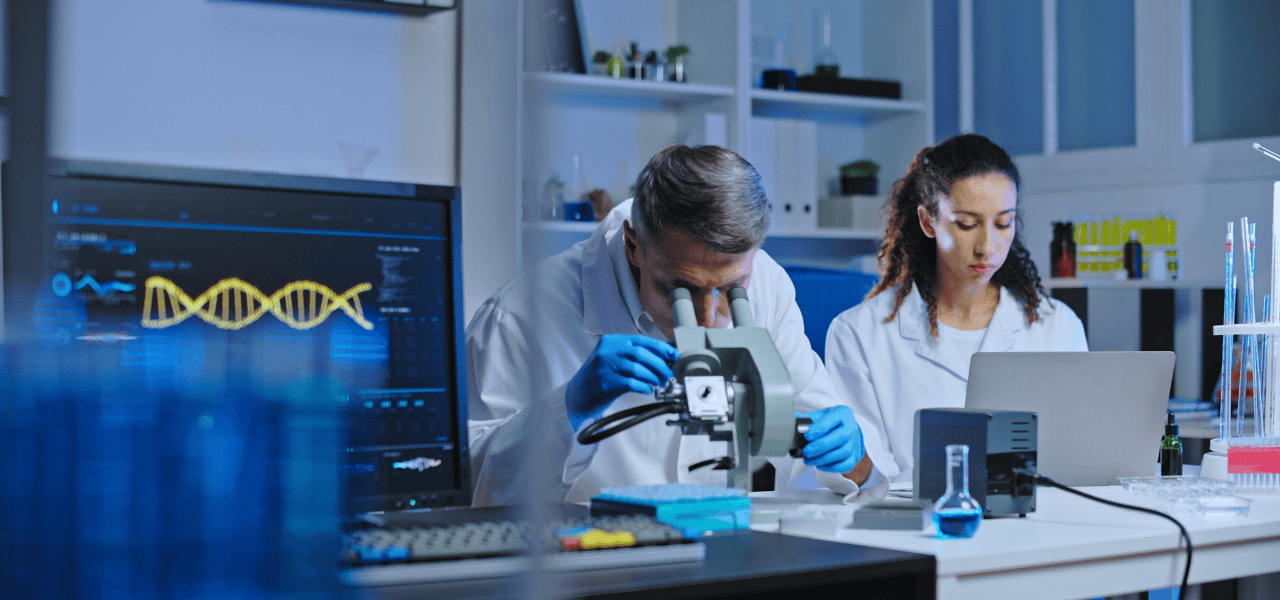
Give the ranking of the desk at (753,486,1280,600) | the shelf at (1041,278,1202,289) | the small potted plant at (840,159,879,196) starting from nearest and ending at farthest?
the desk at (753,486,1280,600)
the shelf at (1041,278,1202,289)
the small potted plant at (840,159,879,196)

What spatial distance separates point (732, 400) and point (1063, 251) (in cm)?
250

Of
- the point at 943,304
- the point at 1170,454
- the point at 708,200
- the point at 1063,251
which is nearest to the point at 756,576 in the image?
the point at 708,200

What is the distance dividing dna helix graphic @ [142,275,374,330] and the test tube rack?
1348mm

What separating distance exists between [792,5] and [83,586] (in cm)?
369

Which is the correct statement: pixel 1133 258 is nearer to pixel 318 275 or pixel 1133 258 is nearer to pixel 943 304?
pixel 943 304

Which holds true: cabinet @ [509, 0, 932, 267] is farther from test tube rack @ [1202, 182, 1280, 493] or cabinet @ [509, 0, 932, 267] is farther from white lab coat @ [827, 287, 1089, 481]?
test tube rack @ [1202, 182, 1280, 493]

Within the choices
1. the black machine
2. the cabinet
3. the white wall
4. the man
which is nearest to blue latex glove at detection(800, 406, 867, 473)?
the man

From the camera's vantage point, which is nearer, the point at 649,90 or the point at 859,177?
the point at 649,90

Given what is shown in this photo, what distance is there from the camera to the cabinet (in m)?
3.42

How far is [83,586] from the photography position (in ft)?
1.17

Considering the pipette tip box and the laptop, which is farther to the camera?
the laptop

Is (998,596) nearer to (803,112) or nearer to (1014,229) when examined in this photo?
(1014,229)

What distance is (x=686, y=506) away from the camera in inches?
43.6

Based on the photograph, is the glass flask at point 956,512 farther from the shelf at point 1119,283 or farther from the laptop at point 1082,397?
the shelf at point 1119,283
